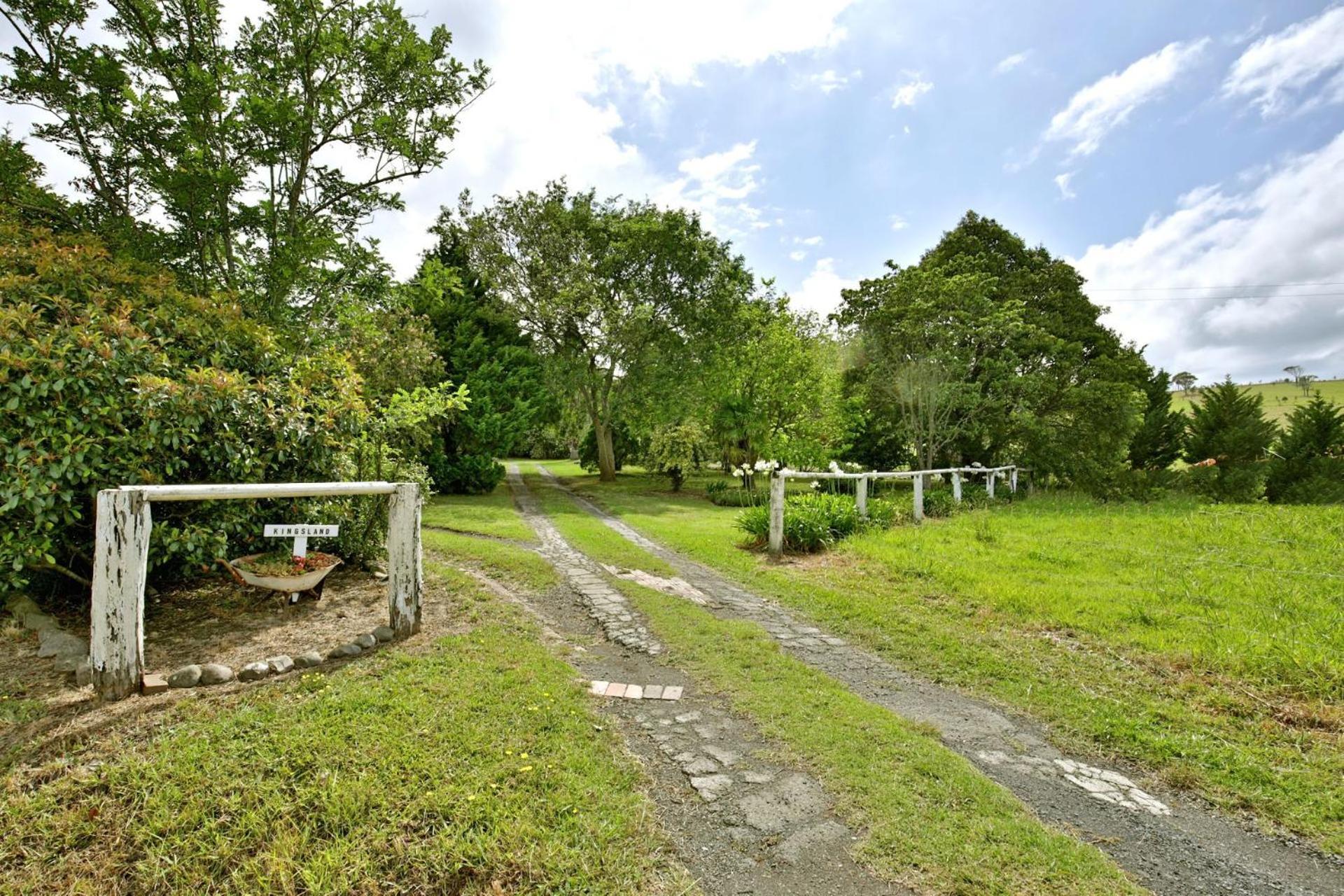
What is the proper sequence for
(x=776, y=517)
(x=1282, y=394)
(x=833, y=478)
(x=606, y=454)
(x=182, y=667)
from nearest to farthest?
(x=182, y=667) < (x=776, y=517) < (x=833, y=478) < (x=606, y=454) < (x=1282, y=394)

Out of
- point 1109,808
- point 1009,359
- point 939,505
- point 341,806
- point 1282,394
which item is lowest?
point 1109,808

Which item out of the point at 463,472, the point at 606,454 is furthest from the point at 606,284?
the point at 463,472

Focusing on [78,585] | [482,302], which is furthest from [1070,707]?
[482,302]

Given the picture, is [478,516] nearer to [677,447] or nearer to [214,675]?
[677,447]

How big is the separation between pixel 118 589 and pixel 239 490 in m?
0.80

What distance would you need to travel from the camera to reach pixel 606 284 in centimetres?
2042

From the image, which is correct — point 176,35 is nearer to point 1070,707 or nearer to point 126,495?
point 126,495

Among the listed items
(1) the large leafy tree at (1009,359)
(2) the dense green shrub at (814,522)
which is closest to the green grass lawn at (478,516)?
(2) the dense green shrub at (814,522)

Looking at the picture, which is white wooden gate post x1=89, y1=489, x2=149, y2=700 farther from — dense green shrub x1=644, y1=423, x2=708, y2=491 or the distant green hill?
the distant green hill

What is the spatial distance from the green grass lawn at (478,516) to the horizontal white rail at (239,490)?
19.7 feet

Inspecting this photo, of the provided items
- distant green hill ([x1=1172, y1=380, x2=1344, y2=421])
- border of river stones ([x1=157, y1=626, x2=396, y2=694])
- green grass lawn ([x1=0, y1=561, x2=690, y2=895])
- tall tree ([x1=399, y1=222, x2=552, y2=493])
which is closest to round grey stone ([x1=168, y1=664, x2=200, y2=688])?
border of river stones ([x1=157, y1=626, x2=396, y2=694])

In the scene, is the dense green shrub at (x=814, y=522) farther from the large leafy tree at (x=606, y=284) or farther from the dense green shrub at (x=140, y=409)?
the large leafy tree at (x=606, y=284)

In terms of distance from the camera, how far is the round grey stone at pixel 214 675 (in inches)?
145

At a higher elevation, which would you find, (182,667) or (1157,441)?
(1157,441)
